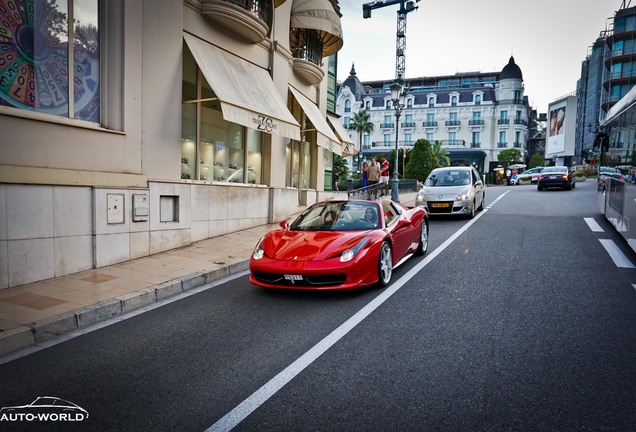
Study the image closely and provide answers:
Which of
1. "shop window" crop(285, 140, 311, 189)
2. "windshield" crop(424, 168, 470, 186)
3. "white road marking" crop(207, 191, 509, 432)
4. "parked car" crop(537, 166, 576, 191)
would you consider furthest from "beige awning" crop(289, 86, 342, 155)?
"parked car" crop(537, 166, 576, 191)

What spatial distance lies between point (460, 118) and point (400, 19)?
20824 millimetres

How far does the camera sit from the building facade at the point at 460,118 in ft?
242

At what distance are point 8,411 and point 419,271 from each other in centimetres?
561

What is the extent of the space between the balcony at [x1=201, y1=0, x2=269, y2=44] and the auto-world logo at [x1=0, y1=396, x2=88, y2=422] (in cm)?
942

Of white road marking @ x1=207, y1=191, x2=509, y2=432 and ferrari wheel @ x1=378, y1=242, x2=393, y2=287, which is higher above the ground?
ferrari wheel @ x1=378, y1=242, x2=393, y2=287

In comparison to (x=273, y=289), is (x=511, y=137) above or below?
above

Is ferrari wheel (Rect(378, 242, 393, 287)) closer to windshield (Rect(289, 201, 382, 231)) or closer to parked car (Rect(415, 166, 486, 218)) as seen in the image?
windshield (Rect(289, 201, 382, 231))

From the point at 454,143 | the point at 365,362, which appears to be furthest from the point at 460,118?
the point at 365,362

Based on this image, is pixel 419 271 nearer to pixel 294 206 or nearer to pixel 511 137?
pixel 294 206

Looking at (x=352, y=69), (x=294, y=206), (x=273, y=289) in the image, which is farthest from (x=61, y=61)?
(x=352, y=69)

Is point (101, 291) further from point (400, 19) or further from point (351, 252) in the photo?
point (400, 19)

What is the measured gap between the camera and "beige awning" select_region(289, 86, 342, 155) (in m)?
14.8

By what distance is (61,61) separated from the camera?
22.8 ft

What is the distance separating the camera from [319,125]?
1527 cm
